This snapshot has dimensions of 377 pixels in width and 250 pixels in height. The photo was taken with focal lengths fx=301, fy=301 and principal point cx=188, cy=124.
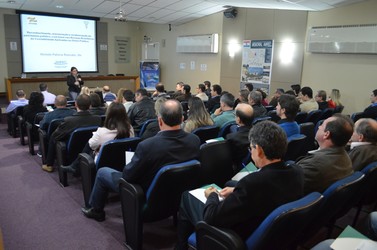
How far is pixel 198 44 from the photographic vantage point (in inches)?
388

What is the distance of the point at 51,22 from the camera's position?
9.70m

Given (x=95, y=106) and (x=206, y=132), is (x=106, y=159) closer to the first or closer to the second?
(x=206, y=132)

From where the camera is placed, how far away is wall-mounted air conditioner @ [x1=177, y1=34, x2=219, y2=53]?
30.8 ft

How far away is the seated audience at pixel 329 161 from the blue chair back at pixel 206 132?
1462mm

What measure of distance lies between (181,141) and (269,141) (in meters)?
0.84

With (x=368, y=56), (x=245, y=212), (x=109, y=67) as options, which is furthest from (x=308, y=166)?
(x=109, y=67)

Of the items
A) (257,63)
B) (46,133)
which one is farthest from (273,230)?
(257,63)

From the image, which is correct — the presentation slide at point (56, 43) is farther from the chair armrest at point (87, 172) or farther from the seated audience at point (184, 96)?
the chair armrest at point (87, 172)

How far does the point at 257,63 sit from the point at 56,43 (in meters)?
6.56

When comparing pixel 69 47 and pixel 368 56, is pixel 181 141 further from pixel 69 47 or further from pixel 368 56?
pixel 69 47

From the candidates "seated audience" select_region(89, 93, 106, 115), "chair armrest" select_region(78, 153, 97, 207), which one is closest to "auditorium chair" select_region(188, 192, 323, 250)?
"chair armrest" select_region(78, 153, 97, 207)

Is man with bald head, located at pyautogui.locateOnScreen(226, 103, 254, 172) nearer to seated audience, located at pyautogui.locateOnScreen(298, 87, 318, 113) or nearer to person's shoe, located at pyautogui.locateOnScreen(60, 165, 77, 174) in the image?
person's shoe, located at pyautogui.locateOnScreen(60, 165, 77, 174)

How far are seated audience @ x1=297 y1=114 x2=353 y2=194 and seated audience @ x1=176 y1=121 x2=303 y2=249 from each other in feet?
1.27

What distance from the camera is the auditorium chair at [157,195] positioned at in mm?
Result: 2082
